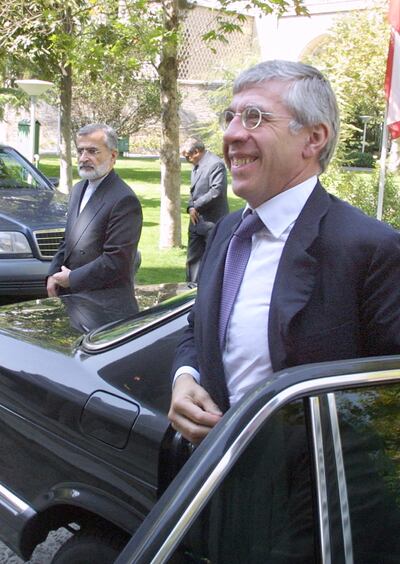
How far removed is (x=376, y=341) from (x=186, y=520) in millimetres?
774

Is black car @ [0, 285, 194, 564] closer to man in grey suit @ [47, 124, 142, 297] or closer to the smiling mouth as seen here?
the smiling mouth

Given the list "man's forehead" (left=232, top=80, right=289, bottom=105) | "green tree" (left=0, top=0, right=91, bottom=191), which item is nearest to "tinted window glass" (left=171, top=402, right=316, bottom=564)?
"man's forehead" (left=232, top=80, right=289, bottom=105)

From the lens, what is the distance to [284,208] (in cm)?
223

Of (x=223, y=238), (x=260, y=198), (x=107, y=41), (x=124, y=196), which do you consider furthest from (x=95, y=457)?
(x=107, y=41)

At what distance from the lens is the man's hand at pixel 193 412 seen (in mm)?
2098

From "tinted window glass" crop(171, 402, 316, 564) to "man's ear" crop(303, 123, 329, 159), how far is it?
0.83m

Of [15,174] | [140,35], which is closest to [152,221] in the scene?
[140,35]

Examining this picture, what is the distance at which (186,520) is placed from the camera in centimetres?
163

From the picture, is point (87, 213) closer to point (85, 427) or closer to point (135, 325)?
point (135, 325)

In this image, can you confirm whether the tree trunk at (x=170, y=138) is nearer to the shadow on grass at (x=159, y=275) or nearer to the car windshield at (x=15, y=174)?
the shadow on grass at (x=159, y=275)

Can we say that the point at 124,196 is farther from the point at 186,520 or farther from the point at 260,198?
the point at 186,520

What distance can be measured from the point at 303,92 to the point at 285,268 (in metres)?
0.48

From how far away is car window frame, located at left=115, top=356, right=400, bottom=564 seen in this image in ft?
5.37

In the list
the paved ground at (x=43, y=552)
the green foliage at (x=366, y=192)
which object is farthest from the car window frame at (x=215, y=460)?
the green foliage at (x=366, y=192)
